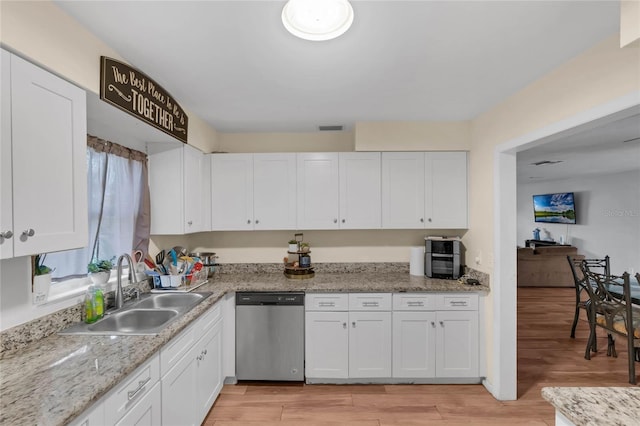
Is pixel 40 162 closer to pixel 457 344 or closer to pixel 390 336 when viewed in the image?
pixel 390 336

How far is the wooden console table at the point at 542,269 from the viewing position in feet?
20.5

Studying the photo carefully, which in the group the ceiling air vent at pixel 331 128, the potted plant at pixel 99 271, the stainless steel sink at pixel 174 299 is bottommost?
the stainless steel sink at pixel 174 299

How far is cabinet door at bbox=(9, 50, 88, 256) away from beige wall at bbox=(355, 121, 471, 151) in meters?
2.33

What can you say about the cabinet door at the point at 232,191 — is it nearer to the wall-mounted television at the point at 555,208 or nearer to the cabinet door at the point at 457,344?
the cabinet door at the point at 457,344

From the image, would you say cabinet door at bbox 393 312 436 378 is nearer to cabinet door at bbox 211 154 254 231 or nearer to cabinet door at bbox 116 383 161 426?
cabinet door at bbox 211 154 254 231

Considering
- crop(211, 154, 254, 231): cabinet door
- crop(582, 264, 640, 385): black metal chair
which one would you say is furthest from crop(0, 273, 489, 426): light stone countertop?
crop(582, 264, 640, 385): black metal chair

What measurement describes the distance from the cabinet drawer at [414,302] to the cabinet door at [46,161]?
239 centimetres

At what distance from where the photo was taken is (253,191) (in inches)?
123

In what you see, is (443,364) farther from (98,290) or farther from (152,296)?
(98,290)

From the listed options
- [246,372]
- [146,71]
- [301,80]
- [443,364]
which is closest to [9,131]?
[146,71]

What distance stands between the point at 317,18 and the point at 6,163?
1442mm

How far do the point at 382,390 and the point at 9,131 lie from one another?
3029mm

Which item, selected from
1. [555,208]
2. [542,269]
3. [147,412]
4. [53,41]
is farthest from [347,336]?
[555,208]

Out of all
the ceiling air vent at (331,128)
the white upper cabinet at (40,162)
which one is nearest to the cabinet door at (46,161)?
the white upper cabinet at (40,162)
